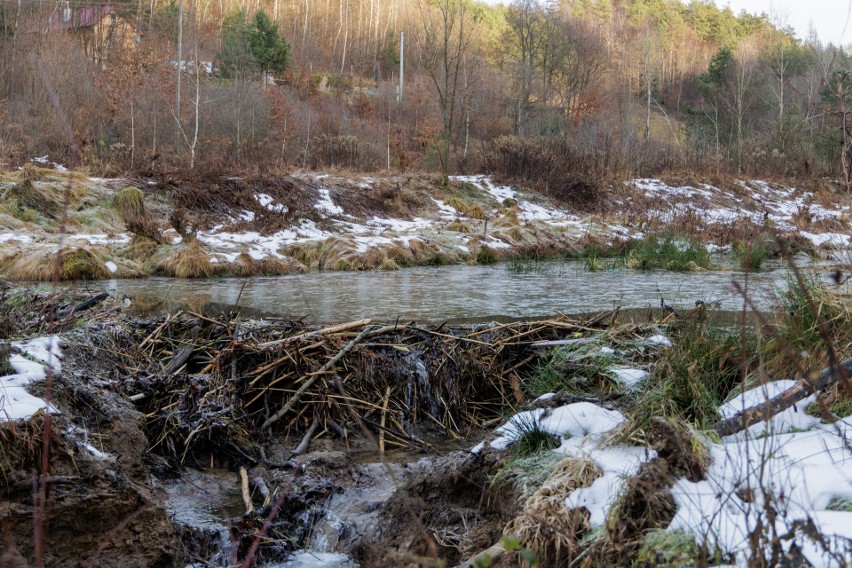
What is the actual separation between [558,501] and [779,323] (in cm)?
157

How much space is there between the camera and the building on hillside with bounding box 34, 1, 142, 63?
103ft

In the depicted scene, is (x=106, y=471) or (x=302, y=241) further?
(x=302, y=241)

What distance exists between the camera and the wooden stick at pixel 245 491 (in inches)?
124

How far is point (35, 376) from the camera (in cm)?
310

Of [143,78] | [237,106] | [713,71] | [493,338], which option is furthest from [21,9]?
[713,71]

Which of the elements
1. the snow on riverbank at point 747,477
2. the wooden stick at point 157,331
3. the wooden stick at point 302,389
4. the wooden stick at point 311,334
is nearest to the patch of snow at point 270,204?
the wooden stick at point 157,331

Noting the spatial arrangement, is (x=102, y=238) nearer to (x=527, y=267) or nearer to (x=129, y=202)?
(x=129, y=202)

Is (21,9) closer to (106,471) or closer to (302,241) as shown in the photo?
(302,241)

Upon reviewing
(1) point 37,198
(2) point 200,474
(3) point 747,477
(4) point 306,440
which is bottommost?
(2) point 200,474

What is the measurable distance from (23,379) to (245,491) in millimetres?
1066

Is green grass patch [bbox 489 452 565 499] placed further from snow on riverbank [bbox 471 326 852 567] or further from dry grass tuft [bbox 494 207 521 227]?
dry grass tuft [bbox 494 207 521 227]

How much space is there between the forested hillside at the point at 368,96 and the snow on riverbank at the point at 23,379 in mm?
3304

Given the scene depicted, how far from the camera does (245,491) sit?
10.8 ft

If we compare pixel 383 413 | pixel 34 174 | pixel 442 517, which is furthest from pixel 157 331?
pixel 34 174
